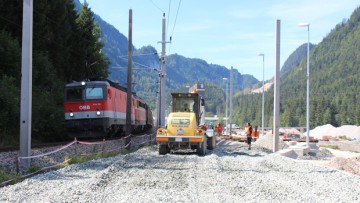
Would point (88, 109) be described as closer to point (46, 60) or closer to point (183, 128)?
point (183, 128)

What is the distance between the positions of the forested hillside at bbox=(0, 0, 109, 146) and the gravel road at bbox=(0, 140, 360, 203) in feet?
31.0

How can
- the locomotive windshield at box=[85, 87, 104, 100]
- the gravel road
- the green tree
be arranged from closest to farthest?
the gravel road
the locomotive windshield at box=[85, 87, 104, 100]
the green tree

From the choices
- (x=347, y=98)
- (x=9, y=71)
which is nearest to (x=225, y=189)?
(x=9, y=71)

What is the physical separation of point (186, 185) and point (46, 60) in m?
22.1

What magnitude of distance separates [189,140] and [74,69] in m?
21.2

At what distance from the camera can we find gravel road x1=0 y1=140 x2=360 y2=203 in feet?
29.5

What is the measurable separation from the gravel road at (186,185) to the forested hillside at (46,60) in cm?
945

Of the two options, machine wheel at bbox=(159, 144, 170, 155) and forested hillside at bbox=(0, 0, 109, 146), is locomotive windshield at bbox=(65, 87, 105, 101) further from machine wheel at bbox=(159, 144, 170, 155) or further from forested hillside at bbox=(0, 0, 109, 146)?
machine wheel at bbox=(159, 144, 170, 155)

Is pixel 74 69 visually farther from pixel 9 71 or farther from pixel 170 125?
pixel 170 125

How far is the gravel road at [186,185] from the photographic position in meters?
8.98

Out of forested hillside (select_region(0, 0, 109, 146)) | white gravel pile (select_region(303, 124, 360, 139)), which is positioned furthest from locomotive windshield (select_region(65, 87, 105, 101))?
white gravel pile (select_region(303, 124, 360, 139))

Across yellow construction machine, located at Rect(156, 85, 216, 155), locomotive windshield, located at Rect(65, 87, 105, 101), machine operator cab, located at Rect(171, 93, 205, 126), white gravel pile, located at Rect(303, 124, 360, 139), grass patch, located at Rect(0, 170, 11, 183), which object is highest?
locomotive windshield, located at Rect(65, 87, 105, 101)

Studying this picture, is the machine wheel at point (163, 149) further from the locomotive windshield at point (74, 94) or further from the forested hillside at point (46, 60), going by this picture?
the forested hillside at point (46, 60)

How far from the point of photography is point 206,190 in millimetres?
9938
